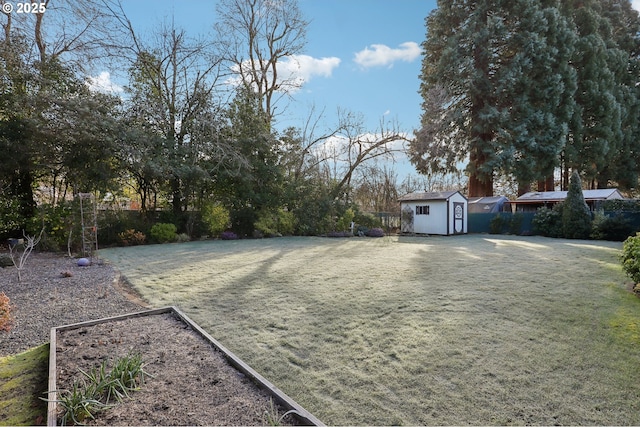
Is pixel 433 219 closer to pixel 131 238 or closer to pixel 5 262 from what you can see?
pixel 131 238

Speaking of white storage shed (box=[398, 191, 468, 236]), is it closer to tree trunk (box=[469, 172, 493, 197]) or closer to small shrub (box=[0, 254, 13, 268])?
tree trunk (box=[469, 172, 493, 197])

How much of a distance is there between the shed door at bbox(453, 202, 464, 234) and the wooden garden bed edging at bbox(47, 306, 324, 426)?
14.4 meters

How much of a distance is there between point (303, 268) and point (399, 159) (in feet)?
45.8

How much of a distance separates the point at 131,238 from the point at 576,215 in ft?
52.4

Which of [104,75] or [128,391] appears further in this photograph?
→ [104,75]

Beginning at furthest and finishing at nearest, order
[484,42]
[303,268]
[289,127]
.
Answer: [484,42] < [289,127] < [303,268]

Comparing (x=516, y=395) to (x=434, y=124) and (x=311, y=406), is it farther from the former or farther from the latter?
(x=434, y=124)

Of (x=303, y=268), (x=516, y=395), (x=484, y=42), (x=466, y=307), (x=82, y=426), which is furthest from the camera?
(x=484, y=42)

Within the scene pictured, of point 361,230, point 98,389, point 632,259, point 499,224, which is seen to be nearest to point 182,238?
point 361,230

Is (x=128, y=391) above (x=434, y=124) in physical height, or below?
below

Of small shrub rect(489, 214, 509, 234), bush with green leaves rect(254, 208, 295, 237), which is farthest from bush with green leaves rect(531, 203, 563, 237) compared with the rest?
bush with green leaves rect(254, 208, 295, 237)

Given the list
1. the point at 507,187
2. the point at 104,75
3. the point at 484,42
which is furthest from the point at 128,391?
the point at 507,187

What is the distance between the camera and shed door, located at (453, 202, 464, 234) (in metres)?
15.7

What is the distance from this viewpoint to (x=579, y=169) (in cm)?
1972
